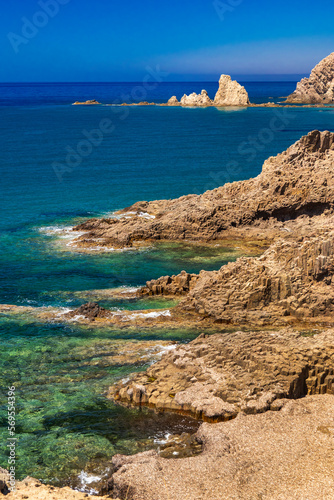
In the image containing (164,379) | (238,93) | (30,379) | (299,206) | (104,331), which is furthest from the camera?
(238,93)

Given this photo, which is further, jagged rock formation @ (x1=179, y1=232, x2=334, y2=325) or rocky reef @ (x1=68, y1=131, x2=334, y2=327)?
rocky reef @ (x1=68, y1=131, x2=334, y2=327)

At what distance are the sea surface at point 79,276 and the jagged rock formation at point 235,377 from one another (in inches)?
27.9

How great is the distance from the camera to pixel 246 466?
48.5ft

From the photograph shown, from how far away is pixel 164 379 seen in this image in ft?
65.5

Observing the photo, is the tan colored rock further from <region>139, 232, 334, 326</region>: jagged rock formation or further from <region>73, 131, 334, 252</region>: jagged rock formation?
<region>73, 131, 334, 252</region>: jagged rock formation

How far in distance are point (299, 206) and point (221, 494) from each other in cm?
3194

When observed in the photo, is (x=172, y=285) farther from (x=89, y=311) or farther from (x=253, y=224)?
(x=253, y=224)

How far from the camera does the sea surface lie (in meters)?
17.5

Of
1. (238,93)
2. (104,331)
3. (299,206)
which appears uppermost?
(238,93)

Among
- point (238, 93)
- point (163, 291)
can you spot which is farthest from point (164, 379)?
point (238, 93)

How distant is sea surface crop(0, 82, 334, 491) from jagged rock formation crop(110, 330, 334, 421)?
709 mm

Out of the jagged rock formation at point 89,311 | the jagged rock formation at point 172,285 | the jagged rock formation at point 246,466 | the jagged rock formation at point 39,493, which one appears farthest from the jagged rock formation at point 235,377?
the jagged rock formation at point 172,285

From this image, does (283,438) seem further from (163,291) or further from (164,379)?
(163,291)

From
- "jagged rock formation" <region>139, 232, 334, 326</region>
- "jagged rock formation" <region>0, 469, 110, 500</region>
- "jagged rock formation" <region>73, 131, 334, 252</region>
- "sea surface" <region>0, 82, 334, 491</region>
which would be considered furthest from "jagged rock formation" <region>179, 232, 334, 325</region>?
"jagged rock formation" <region>0, 469, 110, 500</region>
